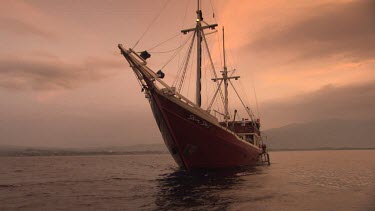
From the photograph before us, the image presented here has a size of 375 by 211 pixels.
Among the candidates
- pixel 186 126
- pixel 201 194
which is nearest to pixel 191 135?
pixel 186 126

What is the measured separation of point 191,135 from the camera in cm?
3100

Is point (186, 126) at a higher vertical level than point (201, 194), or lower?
higher

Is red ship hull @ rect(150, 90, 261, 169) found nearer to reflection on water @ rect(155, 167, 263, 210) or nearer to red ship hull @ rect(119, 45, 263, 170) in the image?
red ship hull @ rect(119, 45, 263, 170)

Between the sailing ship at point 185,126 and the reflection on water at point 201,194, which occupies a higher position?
the sailing ship at point 185,126

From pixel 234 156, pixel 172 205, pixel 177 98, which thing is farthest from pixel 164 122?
pixel 172 205

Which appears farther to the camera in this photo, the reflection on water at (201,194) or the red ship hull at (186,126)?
the red ship hull at (186,126)

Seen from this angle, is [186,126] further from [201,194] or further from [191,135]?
[201,194]

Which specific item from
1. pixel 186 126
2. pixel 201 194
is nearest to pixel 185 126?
pixel 186 126

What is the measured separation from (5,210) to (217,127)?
67.9 feet

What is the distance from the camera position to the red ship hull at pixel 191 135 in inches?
1198

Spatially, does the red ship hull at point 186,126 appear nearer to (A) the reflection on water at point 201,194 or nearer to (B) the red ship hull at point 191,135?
(B) the red ship hull at point 191,135

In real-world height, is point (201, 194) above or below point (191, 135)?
below

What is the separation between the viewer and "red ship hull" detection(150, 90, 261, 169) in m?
30.4

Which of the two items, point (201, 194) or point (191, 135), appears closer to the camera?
point (201, 194)
